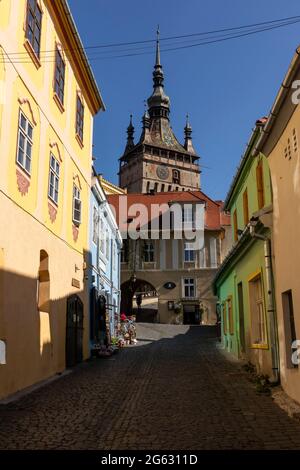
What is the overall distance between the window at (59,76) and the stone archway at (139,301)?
29639 mm

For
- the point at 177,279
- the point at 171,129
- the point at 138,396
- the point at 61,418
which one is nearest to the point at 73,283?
the point at 138,396

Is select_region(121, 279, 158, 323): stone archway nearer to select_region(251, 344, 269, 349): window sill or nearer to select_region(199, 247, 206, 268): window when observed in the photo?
select_region(199, 247, 206, 268): window

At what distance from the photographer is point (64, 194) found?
1396 cm

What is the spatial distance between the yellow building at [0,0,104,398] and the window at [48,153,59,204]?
0.03 m

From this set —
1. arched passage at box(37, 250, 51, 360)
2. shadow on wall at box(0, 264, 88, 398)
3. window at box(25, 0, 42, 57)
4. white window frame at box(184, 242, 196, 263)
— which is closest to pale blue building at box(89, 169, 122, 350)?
shadow on wall at box(0, 264, 88, 398)

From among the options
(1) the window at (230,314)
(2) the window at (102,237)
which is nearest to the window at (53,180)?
(1) the window at (230,314)

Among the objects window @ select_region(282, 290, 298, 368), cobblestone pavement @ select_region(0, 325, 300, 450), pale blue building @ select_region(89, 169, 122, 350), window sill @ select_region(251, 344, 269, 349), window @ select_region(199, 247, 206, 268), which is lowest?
cobblestone pavement @ select_region(0, 325, 300, 450)

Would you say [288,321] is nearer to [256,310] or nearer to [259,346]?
[259,346]

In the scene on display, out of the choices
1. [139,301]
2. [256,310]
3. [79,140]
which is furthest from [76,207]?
[139,301]

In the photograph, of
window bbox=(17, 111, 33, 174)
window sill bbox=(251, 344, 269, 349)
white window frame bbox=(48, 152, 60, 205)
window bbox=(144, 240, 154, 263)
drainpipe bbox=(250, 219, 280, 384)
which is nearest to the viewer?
drainpipe bbox=(250, 219, 280, 384)

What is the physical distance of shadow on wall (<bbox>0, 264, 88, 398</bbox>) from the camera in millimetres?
9039

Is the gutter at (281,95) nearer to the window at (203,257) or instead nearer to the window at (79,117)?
the window at (79,117)

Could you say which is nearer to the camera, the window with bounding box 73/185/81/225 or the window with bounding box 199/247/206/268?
the window with bounding box 73/185/81/225

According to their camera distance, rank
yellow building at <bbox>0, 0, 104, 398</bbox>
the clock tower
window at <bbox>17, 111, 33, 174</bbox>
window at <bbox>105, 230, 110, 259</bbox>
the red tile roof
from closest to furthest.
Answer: yellow building at <bbox>0, 0, 104, 398</bbox> < window at <bbox>17, 111, 33, 174</bbox> < window at <bbox>105, 230, 110, 259</bbox> < the red tile roof < the clock tower
